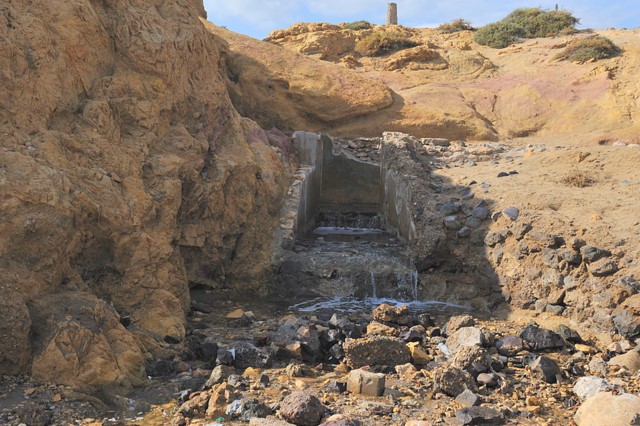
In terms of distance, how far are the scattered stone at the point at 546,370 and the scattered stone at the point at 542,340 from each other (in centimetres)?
55

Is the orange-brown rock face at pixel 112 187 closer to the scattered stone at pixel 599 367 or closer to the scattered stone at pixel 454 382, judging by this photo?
the scattered stone at pixel 454 382

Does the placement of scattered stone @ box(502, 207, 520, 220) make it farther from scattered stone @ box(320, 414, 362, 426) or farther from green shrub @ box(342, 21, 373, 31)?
green shrub @ box(342, 21, 373, 31)

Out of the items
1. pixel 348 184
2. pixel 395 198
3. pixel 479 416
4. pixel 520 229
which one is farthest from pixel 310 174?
pixel 479 416

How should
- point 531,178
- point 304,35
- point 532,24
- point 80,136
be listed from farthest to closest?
point 532,24, point 304,35, point 531,178, point 80,136

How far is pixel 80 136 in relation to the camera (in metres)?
5.26

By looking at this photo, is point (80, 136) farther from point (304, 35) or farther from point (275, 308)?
point (304, 35)

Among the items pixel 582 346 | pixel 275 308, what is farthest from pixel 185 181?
pixel 582 346

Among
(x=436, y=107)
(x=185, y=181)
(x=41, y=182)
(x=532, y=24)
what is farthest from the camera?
(x=532, y=24)

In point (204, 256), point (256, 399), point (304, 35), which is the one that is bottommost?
point (256, 399)

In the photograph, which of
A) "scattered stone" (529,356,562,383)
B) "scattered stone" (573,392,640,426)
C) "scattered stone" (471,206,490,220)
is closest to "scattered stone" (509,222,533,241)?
"scattered stone" (471,206,490,220)

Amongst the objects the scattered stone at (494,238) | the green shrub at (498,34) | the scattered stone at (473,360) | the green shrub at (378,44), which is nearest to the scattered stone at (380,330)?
the scattered stone at (473,360)

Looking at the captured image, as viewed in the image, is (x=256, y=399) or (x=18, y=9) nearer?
(x=256, y=399)

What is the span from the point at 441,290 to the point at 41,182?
5.52 meters

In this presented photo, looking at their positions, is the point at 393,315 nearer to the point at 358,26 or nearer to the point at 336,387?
the point at 336,387
